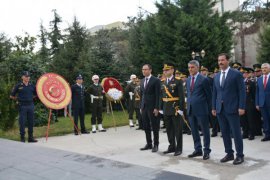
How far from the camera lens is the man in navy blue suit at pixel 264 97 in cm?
813

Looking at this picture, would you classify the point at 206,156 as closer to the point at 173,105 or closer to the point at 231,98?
the point at 173,105

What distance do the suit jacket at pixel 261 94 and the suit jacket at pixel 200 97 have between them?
6.98 ft

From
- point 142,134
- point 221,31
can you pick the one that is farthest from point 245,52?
point 142,134

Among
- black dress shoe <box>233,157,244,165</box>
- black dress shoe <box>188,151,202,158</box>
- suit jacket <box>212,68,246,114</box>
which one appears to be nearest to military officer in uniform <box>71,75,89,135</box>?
black dress shoe <box>188,151,202,158</box>

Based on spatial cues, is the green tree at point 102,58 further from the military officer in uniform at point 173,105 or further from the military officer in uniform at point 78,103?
the military officer in uniform at point 173,105

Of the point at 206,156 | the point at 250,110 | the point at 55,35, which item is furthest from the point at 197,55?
the point at 55,35

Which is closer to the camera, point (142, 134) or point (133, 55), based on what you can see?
point (142, 134)

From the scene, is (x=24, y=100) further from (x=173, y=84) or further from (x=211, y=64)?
(x=211, y=64)

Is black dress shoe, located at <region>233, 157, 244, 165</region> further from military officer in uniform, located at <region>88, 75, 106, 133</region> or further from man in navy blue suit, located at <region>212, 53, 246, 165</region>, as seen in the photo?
military officer in uniform, located at <region>88, 75, 106, 133</region>

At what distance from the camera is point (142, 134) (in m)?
10.4

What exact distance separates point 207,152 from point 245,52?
26.4 meters

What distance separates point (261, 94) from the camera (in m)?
8.23

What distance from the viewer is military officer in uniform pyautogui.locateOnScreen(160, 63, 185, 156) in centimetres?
690

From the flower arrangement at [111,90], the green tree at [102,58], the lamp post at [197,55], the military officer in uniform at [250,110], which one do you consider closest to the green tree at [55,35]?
the green tree at [102,58]
